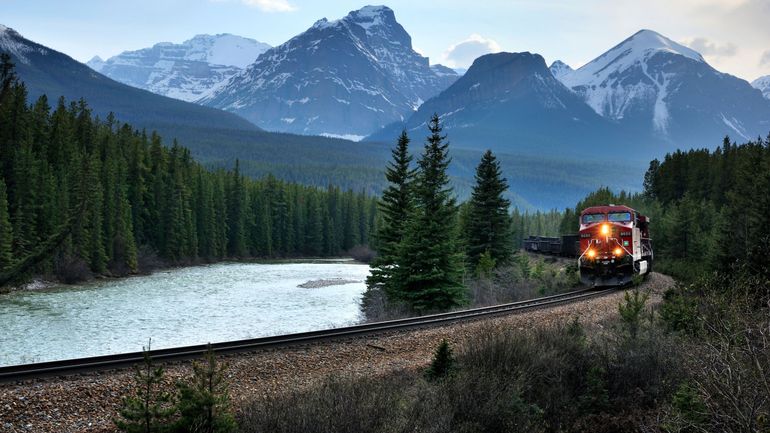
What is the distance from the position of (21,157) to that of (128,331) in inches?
1657

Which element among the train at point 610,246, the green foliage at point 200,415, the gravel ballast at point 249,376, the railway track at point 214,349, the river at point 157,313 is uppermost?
the train at point 610,246

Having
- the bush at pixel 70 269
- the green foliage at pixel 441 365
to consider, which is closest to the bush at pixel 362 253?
the bush at pixel 70 269

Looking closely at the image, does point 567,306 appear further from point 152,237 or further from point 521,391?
point 152,237

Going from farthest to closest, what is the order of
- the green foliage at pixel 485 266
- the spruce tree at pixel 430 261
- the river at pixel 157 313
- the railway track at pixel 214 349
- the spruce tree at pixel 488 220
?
the spruce tree at pixel 488 220 < the green foliage at pixel 485 266 < the spruce tree at pixel 430 261 < the river at pixel 157 313 < the railway track at pixel 214 349

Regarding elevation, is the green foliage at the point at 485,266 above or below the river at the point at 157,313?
above

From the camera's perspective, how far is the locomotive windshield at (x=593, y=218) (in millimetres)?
36697

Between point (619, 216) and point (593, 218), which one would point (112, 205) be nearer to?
point (593, 218)

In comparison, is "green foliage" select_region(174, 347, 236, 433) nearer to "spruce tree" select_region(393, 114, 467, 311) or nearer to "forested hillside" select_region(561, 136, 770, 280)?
"forested hillside" select_region(561, 136, 770, 280)

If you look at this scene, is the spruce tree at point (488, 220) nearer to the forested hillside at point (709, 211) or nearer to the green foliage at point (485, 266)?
the green foliage at point (485, 266)

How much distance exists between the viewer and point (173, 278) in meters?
69.3

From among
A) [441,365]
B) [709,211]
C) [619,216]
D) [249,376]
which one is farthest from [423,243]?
[709,211]

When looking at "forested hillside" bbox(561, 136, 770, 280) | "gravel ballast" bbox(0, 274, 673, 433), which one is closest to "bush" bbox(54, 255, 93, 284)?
"gravel ballast" bbox(0, 274, 673, 433)

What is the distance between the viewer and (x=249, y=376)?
567 inches

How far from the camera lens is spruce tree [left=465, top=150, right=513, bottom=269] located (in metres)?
47.1
